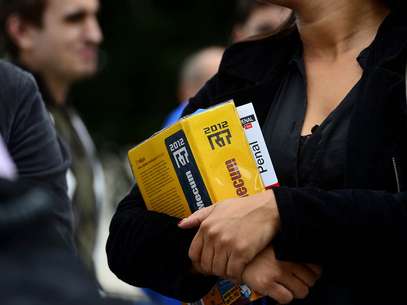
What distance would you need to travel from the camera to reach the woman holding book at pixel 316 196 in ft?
6.88

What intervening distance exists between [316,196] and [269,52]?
57cm

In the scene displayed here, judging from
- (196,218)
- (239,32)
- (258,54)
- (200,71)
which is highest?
(258,54)

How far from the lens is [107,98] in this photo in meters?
12.6

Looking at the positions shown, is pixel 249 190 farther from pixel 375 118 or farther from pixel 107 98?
pixel 107 98

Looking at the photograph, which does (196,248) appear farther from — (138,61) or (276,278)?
(138,61)

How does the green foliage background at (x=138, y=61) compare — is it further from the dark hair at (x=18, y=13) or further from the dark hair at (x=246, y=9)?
the dark hair at (x=18, y=13)

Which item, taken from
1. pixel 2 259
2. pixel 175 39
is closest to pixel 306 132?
pixel 2 259

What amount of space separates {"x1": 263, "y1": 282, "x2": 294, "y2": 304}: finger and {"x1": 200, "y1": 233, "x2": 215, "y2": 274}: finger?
145mm

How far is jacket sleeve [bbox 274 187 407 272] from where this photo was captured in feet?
6.84

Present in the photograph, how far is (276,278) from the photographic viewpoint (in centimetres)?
212

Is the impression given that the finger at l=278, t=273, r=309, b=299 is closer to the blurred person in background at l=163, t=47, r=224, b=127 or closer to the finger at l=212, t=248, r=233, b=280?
the finger at l=212, t=248, r=233, b=280

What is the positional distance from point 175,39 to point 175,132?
33.8 ft

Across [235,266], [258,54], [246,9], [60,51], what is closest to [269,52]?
[258,54]

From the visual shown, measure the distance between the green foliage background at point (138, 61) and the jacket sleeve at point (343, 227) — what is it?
10.2m
